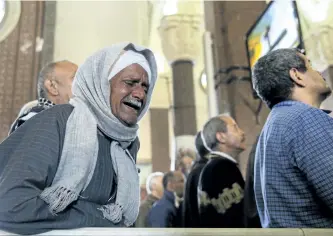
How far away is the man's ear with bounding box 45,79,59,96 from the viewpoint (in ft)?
7.33

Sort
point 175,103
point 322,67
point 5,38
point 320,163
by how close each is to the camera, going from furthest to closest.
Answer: point 175,103 < point 5,38 < point 322,67 < point 320,163

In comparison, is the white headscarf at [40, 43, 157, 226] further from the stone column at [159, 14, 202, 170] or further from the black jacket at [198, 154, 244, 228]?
the stone column at [159, 14, 202, 170]

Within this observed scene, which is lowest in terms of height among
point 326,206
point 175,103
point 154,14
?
point 326,206

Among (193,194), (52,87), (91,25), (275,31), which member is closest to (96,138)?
(52,87)

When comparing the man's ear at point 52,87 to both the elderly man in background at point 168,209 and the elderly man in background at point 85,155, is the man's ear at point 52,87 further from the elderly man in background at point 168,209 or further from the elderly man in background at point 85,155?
the elderly man in background at point 168,209

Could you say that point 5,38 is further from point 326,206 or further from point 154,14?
point 326,206

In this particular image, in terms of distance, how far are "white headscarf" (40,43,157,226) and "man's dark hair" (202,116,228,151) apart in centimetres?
133

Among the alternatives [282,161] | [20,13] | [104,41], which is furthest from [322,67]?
[20,13]

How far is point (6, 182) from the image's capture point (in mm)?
1146

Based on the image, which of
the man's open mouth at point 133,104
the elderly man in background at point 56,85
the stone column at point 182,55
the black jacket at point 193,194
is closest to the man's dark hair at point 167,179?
the stone column at point 182,55

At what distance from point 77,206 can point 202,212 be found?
1.40 meters

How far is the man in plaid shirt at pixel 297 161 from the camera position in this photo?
147 cm

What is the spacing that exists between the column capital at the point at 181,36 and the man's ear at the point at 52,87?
4318mm

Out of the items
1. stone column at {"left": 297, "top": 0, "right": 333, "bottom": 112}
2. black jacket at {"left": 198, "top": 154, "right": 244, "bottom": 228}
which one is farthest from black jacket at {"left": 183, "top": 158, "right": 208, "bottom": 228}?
stone column at {"left": 297, "top": 0, "right": 333, "bottom": 112}
